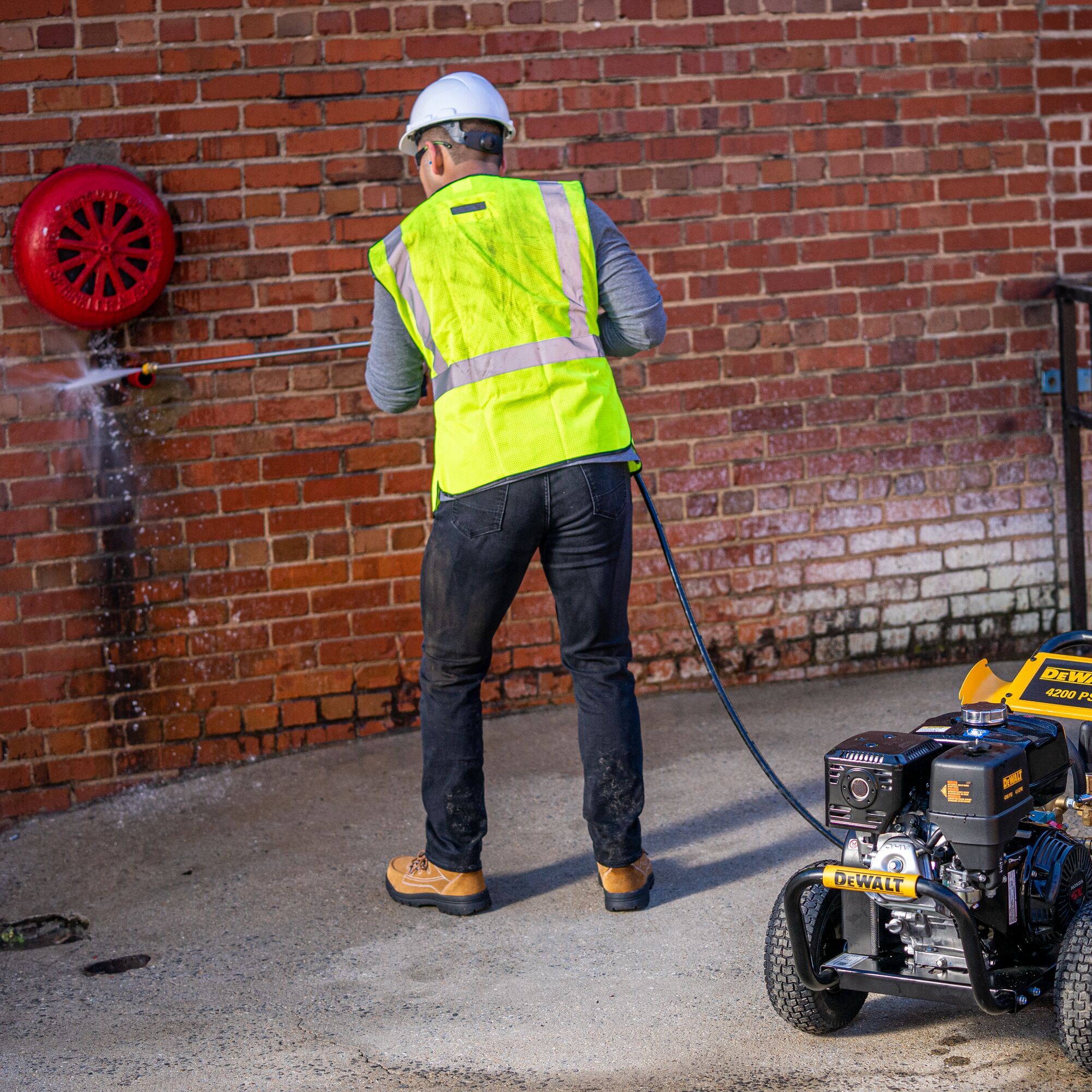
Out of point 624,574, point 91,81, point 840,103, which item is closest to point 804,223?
point 840,103

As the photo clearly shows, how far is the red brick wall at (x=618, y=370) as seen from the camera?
15.9ft

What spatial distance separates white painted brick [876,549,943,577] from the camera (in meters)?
5.60

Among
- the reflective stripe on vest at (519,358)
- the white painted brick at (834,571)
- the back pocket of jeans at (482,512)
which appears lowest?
the white painted brick at (834,571)

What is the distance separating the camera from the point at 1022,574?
5707mm

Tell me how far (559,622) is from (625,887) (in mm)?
737

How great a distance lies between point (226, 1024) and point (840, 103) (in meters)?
3.91

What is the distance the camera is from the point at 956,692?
5.31m

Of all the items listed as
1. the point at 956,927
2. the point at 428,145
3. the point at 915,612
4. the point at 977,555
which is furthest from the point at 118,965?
the point at 977,555

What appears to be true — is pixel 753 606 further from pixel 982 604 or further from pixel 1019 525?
pixel 1019 525

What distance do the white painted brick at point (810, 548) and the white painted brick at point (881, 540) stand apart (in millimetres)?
54

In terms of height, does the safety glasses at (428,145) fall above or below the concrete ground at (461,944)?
above

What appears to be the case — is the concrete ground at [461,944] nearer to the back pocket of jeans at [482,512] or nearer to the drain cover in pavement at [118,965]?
the drain cover in pavement at [118,965]

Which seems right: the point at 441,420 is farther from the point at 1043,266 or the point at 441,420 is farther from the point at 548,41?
the point at 1043,266

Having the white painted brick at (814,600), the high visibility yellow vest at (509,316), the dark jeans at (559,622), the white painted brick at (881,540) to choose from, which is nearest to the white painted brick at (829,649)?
the white painted brick at (814,600)
